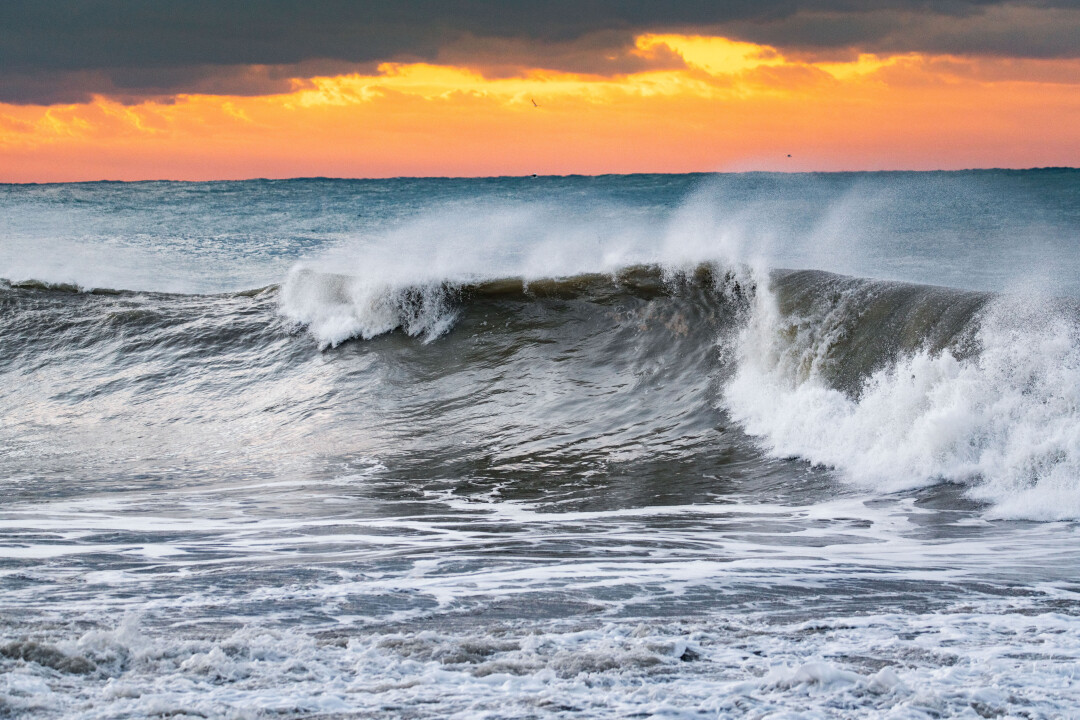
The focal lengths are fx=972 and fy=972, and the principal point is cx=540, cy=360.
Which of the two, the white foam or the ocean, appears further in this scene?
the white foam

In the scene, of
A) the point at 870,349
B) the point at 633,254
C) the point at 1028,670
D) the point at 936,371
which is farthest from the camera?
the point at 633,254

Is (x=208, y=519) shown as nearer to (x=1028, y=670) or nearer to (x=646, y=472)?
(x=646, y=472)

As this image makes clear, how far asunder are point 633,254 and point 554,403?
3.49 m

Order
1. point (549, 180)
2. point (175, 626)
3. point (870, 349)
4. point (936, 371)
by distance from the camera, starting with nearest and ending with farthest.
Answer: point (175, 626) < point (936, 371) < point (870, 349) < point (549, 180)

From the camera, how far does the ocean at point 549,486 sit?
345cm

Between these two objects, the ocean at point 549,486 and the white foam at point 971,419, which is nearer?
the ocean at point 549,486

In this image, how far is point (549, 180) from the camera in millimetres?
64500

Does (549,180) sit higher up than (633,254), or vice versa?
(549,180)

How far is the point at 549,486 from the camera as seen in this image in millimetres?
7750

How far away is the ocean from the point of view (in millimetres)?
3453

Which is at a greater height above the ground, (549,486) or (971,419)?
(971,419)

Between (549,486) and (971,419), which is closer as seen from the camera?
(971,419)

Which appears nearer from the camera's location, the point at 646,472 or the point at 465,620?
the point at 465,620

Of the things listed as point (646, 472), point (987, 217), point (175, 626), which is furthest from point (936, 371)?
point (987, 217)
